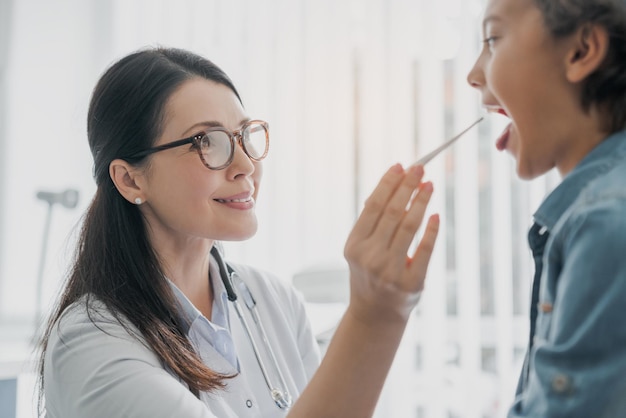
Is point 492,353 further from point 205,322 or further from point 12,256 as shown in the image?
point 12,256

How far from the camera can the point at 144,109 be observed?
1316mm

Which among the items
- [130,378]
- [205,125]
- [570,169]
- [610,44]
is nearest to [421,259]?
[570,169]

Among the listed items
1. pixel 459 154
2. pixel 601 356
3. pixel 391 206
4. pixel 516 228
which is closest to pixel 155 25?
pixel 459 154

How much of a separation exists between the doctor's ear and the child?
2.24 ft

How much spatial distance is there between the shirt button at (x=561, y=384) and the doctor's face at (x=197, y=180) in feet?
2.47

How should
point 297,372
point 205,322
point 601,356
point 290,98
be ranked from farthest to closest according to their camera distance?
point 290,98 < point 297,372 < point 205,322 < point 601,356

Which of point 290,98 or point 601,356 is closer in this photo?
point 601,356

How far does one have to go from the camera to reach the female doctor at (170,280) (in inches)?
44.6

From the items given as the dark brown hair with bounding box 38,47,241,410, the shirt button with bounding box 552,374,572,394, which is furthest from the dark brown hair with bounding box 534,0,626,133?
the dark brown hair with bounding box 38,47,241,410

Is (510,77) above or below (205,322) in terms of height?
above

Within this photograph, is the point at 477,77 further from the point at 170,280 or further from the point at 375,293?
the point at 170,280

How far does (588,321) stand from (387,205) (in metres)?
0.28

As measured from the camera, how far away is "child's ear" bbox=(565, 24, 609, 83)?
2.60 ft

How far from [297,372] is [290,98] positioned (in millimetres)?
1444
